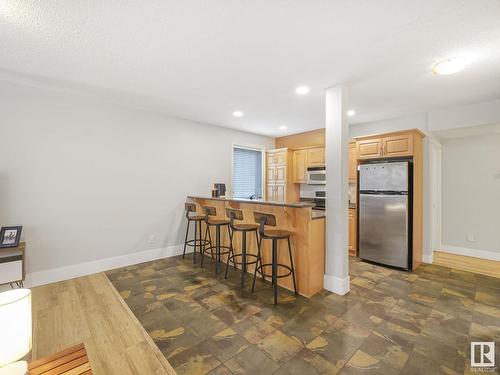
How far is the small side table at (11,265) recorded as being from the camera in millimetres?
2584

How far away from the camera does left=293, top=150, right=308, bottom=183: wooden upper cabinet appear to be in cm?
559

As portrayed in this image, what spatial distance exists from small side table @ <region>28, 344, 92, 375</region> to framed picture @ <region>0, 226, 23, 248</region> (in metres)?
2.49

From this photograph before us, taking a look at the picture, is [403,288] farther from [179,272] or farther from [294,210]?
[179,272]

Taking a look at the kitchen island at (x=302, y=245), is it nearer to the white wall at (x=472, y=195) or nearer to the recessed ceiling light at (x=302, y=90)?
the recessed ceiling light at (x=302, y=90)

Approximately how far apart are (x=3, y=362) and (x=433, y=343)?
293cm

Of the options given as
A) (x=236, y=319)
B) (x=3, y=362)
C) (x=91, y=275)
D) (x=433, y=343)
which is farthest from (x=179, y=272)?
(x=433, y=343)

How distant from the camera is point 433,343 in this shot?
6.72ft

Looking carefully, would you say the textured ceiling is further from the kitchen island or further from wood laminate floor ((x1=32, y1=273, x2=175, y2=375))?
wood laminate floor ((x1=32, y1=273, x2=175, y2=375))

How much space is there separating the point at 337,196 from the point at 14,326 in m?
2.93

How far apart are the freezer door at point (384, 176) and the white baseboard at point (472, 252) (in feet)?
7.22

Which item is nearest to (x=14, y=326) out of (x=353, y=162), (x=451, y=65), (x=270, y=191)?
(x=451, y=65)

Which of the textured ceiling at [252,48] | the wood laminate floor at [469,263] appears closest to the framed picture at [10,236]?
the textured ceiling at [252,48]

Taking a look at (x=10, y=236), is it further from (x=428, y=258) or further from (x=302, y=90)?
(x=428, y=258)
